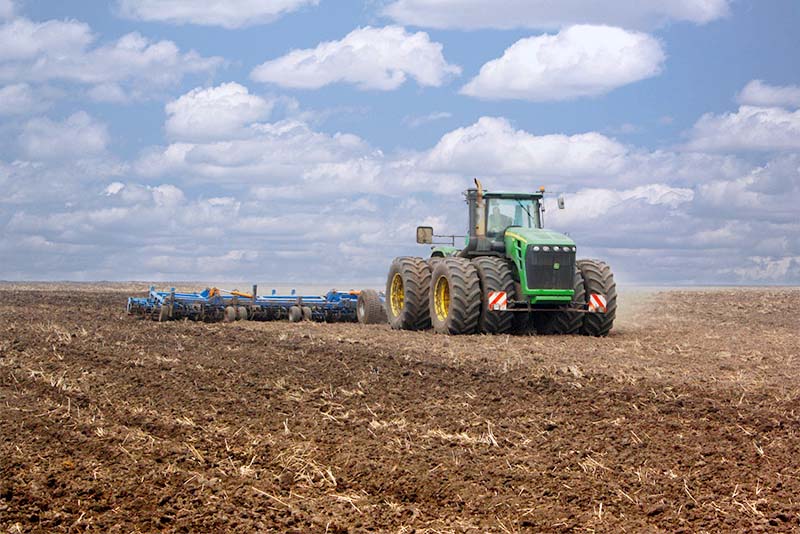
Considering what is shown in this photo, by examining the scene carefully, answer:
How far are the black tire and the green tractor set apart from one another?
0.05 ft

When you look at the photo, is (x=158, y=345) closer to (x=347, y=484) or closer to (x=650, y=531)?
(x=347, y=484)

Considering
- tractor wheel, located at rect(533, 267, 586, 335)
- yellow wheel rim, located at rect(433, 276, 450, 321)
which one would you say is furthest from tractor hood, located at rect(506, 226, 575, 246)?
yellow wheel rim, located at rect(433, 276, 450, 321)

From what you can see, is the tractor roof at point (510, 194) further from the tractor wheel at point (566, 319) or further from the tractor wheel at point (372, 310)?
the tractor wheel at point (372, 310)

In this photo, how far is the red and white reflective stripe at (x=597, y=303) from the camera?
16.7 m

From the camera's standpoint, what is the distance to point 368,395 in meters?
10.0

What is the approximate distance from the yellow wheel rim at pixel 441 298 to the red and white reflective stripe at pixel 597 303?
2.52 metres

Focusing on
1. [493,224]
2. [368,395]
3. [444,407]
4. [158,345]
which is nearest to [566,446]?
[444,407]

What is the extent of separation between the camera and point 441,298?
17516 millimetres

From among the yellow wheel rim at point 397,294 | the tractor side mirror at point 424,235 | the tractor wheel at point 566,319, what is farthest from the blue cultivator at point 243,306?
the tractor wheel at point 566,319

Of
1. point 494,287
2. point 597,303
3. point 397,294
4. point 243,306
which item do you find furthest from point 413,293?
point 243,306

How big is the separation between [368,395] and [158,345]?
5.78m

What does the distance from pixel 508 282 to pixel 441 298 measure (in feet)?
5.29

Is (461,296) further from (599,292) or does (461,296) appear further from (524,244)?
(599,292)

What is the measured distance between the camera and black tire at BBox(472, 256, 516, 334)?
16.2 meters
